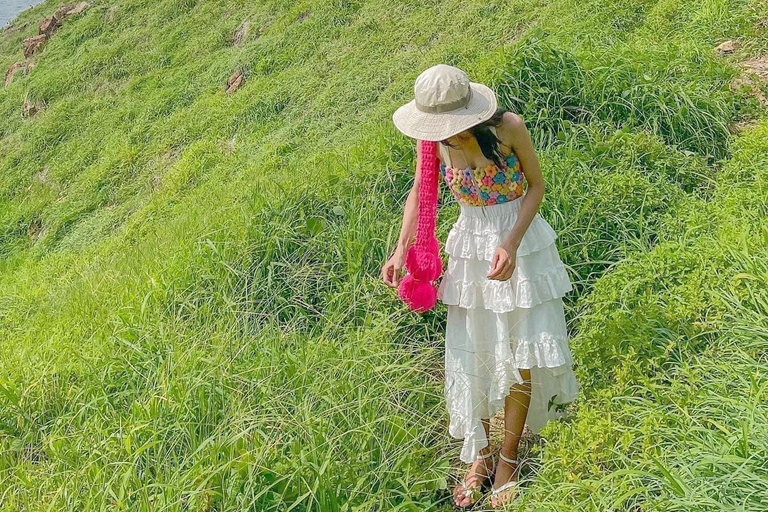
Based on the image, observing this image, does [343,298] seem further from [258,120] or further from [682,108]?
[258,120]

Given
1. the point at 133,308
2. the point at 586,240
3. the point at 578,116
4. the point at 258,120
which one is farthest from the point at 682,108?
the point at 258,120

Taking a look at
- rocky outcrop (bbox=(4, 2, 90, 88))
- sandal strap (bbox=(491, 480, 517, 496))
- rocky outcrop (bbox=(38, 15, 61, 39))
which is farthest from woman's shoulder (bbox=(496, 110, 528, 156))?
rocky outcrop (bbox=(38, 15, 61, 39))

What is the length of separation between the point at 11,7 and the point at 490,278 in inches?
1226

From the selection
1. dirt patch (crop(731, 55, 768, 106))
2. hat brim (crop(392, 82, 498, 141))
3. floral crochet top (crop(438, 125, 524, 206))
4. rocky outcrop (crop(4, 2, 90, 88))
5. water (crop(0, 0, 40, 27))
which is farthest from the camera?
water (crop(0, 0, 40, 27))

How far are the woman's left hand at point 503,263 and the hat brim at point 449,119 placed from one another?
0.36m

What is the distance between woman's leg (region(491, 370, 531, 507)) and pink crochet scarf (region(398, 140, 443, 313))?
394 millimetres

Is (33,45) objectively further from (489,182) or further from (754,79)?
(489,182)

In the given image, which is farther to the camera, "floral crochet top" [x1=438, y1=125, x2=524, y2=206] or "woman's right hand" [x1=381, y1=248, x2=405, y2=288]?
"woman's right hand" [x1=381, y1=248, x2=405, y2=288]

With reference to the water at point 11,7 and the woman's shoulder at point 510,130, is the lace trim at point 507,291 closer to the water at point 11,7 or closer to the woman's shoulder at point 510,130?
the woman's shoulder at point 510,130

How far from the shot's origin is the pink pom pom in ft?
7.47

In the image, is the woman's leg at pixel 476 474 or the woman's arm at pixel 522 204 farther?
the woman's leg at pixel 476 474

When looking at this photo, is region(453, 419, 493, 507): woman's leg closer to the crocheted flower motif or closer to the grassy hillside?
the grassy hillside

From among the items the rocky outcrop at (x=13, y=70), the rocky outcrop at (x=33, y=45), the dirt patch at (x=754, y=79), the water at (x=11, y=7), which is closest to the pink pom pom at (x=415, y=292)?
Result: the dirt patch at (x=754, y=79)

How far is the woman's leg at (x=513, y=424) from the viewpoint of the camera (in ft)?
7.39
